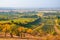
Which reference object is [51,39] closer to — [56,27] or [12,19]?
[56,27]

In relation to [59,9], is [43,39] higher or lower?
lower

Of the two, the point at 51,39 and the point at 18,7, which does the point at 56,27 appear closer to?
the point at 51,39

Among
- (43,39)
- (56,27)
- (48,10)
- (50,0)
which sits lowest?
(43,39)

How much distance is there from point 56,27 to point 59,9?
24cm

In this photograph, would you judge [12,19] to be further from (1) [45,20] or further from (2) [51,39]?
(2) [51,39]

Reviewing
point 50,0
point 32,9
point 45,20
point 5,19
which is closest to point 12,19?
point 5,19

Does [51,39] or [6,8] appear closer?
[51,39]

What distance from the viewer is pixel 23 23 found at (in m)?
1.52

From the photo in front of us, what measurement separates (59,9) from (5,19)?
28.3 inches

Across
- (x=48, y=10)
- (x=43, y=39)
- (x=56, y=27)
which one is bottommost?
(x=43, y=39)

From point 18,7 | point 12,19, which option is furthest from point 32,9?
point 12,19

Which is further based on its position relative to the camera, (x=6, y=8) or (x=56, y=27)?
(x=6, y=8)

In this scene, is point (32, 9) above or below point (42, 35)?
above

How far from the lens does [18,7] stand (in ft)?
5.14
